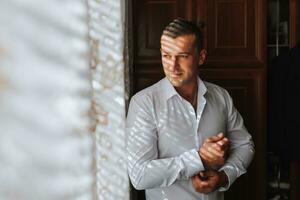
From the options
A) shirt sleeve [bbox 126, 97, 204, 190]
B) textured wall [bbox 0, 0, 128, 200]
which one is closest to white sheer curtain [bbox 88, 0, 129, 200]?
textured wall [bbox 0, 0, 128, 200]

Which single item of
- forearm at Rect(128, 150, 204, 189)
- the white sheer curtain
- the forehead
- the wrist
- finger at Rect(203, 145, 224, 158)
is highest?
the forehead

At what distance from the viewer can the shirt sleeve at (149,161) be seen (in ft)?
3.43

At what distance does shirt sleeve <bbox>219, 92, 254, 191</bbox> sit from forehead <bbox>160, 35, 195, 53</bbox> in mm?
256

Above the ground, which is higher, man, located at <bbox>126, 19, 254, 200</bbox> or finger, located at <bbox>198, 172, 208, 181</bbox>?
man, located at <bbox>126, 19, 254, 200</bbox>

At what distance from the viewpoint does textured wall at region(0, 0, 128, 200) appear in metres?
0.12

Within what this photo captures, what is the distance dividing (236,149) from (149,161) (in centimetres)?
35

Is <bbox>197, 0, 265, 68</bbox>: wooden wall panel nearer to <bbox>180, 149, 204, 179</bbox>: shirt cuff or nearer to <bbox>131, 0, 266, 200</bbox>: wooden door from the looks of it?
<bbox>131, 0, 266, 200</bbox>: wooden door

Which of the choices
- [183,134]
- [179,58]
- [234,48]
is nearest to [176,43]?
[179,58]

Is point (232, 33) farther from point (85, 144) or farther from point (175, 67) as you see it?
point (85, 144)

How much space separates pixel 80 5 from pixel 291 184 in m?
1.79

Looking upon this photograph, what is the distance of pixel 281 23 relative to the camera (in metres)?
1.77

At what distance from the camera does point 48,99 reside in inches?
5.2

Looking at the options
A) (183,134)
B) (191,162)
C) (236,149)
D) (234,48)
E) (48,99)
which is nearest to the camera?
(48,99)

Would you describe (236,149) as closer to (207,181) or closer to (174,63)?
(207,181)
